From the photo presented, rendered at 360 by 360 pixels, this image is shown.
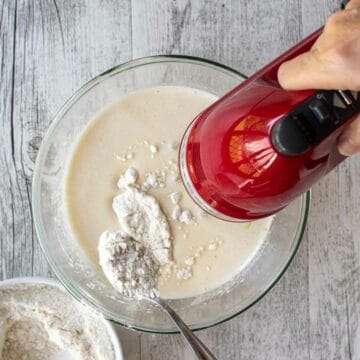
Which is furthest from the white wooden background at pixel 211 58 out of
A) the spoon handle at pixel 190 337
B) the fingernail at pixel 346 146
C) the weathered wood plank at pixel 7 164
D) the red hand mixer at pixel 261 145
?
the fingernail at pixel 346 146

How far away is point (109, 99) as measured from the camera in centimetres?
98

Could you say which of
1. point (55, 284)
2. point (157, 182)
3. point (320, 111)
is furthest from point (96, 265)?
point (320, 111)

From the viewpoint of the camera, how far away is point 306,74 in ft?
1.94

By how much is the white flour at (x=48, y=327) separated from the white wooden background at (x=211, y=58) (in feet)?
0.13

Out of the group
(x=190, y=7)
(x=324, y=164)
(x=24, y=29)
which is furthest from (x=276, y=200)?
(x=24, y=29)

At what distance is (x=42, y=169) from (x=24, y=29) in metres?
0.26

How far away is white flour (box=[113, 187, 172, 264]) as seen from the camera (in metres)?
0.92

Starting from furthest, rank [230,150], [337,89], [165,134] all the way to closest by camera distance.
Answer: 1. [165,134]
2. [230,150]
3. [337,89]

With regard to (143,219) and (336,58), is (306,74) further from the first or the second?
(143,219)

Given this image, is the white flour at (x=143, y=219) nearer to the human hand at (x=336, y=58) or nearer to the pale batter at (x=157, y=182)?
the pale batter at (x=157, y=182)

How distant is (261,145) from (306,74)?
4.4 inches

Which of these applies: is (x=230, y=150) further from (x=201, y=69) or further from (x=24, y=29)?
(x=24, y=29)

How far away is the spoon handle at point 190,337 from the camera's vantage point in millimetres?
873

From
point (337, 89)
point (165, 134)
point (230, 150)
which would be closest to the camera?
point (337, 89)
